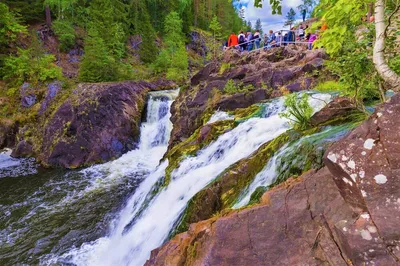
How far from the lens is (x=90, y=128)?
608 inches

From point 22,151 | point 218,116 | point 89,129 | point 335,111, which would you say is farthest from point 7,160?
point 335,111

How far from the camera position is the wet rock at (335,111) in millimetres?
5629

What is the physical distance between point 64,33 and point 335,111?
89.4 ft

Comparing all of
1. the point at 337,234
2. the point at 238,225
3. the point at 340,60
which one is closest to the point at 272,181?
the point at 238,225

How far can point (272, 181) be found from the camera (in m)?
4.97

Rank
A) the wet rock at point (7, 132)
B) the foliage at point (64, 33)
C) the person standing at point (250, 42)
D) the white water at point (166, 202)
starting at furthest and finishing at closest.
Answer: the foliage at point (64, 33), the person standing at point (250, 42), the wet rock at point (7, 132), the white water at point (166, 202)

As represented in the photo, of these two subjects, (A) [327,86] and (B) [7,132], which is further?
(B) [7,132]

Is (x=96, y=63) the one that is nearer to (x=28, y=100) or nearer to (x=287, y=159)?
(x=28, y=100)

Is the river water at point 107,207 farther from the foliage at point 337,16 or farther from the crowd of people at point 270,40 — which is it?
the crowd of people at point 270,40

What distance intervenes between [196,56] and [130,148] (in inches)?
1127

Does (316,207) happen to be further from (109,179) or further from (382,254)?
(109,179)

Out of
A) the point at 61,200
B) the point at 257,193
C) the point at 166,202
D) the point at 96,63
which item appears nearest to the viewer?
the point at 257,193

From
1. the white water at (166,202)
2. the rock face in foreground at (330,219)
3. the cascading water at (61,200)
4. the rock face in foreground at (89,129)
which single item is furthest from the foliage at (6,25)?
the rock face in foreground at (330,219)

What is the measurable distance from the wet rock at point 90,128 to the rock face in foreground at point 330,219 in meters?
11.9
